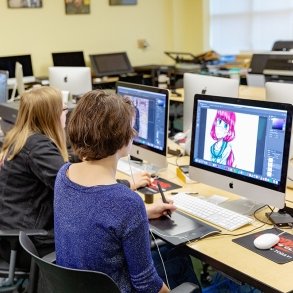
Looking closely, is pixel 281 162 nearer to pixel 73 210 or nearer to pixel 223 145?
pixel 223 145

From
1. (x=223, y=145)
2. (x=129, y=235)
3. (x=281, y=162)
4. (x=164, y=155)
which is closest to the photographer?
(x=129, y=235)

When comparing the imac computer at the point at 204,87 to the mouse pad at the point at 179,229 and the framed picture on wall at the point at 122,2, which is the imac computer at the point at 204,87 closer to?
the mouse pad at the point at 179,229

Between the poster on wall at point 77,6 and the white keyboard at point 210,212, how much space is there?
16.1 ft

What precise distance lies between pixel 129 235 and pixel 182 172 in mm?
1205

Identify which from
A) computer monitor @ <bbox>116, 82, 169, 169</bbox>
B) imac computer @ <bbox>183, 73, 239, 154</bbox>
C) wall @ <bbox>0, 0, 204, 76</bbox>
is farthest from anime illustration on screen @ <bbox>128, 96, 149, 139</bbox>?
wall @ <bbox>0, 0, 204, 76</bbox>

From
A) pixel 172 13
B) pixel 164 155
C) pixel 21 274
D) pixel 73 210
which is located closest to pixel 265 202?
pixel 164 155

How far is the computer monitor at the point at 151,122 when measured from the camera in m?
2.30

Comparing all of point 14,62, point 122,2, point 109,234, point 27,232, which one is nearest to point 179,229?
point 109,234

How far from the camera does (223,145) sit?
194 centimetres

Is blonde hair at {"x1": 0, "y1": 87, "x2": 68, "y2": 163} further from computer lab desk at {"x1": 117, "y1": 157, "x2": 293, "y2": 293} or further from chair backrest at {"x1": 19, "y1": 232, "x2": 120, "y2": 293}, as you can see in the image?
chair backrest at {"x1": 19, "y1": 232, "x2": 120, "y2": 293}

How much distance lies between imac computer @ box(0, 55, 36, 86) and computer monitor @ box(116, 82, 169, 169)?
3623mm

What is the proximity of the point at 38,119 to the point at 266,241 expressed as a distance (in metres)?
1.12

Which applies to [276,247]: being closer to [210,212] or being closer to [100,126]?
[210,212]

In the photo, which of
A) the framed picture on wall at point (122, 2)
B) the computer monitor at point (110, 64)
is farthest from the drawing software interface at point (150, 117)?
the framed picture on wall at point (122, 2)
